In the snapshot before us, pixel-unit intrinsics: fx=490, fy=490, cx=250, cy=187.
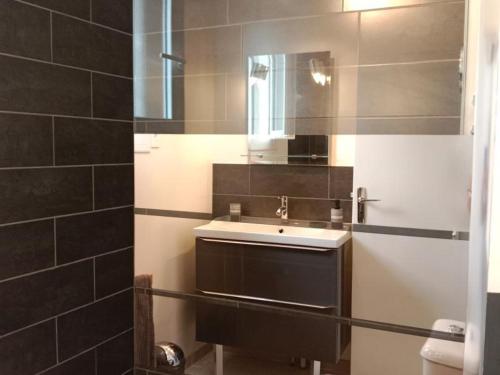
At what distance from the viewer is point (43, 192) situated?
1.50 m

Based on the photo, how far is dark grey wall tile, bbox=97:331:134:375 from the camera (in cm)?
177

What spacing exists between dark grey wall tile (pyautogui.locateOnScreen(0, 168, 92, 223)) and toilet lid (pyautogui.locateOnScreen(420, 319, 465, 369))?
3.90ft

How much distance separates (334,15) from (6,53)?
1.00 meters

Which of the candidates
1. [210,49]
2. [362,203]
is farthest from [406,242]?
[210,49]

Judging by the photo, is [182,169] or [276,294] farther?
[182,169]

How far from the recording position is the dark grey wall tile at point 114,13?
1672 mm

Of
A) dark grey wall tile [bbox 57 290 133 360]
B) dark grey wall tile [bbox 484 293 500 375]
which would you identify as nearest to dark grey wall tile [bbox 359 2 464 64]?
dark grey wall tile [bbox 484 293 500 375]

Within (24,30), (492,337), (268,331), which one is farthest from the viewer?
(268,331)

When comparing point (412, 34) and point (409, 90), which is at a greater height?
point (412, 34)

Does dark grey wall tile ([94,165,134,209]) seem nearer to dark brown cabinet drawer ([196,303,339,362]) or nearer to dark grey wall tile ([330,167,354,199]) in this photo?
dark brown cabinet drawer ([196,303,339,362])

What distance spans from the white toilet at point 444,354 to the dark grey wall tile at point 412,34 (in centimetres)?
81

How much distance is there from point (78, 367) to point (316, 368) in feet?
2.67

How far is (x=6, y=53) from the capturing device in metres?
1.36

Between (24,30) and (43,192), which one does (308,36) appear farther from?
(43,192)
